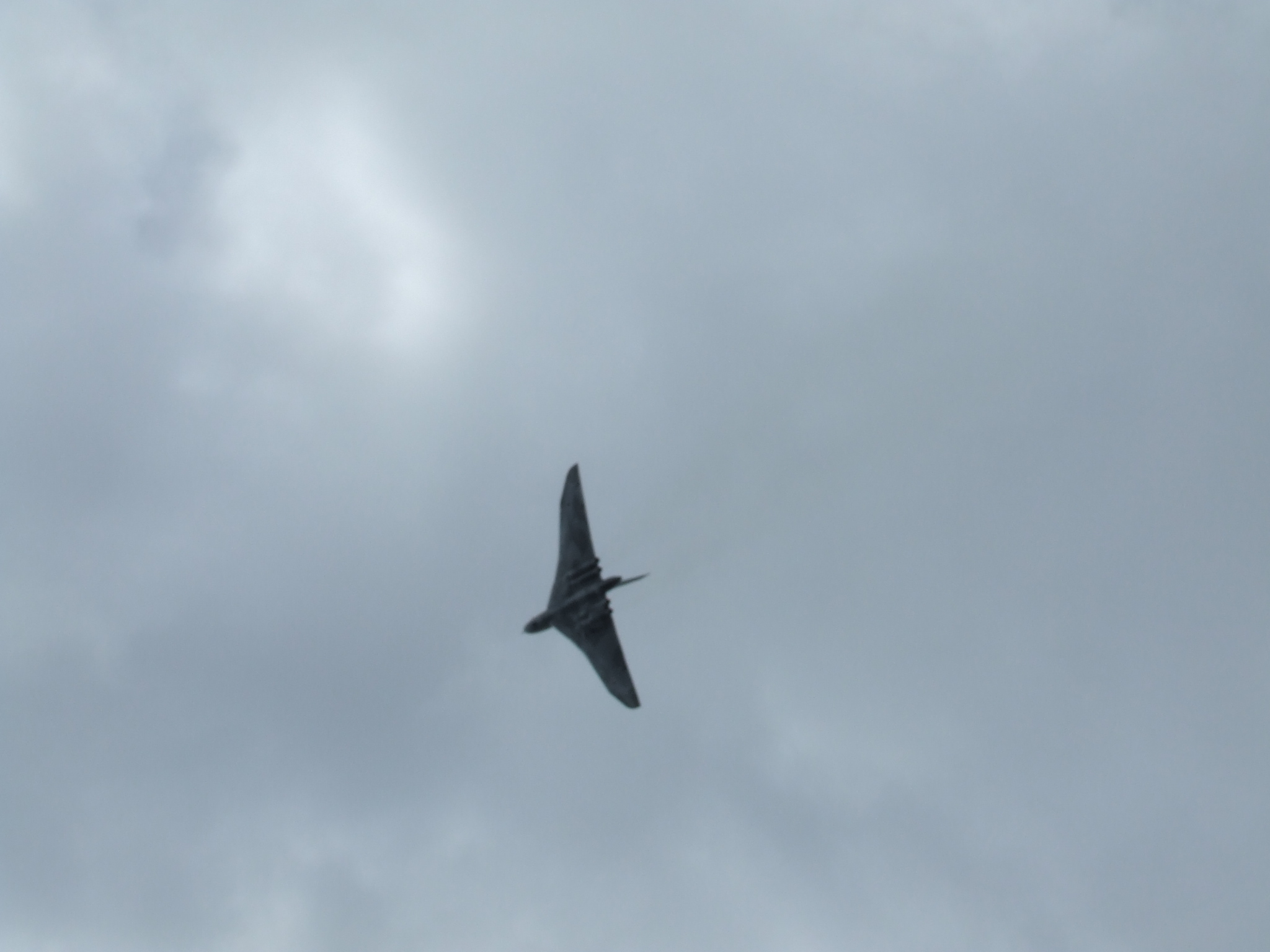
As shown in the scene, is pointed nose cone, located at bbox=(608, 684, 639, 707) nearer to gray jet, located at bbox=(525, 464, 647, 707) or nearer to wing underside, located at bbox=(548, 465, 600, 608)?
gray jet, located at bbox=(525, 464, 647, 707)

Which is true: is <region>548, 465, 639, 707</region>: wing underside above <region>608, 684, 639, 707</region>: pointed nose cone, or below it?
above

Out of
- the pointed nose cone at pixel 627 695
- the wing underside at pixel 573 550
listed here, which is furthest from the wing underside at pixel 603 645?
the wing underside at pixel 573 550

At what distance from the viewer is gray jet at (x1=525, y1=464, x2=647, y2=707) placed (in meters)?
118

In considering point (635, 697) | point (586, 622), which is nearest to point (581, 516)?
point (586, 622)

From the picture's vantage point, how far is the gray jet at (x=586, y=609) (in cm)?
11781

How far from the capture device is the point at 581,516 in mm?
119188

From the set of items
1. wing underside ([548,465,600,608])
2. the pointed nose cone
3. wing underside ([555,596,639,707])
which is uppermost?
wing underside ([548,465,600,608])

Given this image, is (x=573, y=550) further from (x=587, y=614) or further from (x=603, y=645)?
(x=603, y=645)

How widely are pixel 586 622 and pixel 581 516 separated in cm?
1143

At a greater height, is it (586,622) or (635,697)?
(586,622)

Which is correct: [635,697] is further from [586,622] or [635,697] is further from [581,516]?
[581,516]

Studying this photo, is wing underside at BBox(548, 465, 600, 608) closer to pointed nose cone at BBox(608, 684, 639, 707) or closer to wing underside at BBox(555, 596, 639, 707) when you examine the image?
wing underside at BBox(555, 596, 639, 707)

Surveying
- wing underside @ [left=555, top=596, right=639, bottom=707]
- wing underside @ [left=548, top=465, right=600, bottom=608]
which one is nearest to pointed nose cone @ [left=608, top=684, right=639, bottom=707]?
wing underside @ [left=555, top=596, right=639, bottom=707]

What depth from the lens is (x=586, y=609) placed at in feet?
387
